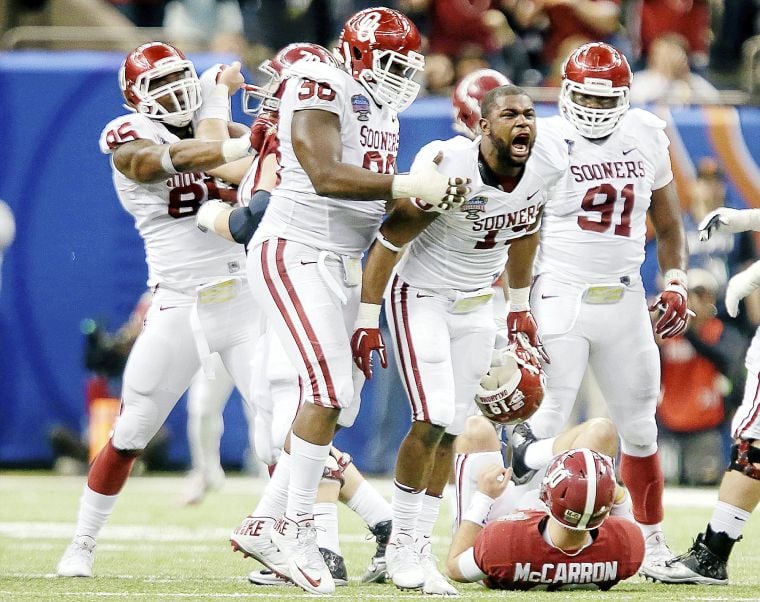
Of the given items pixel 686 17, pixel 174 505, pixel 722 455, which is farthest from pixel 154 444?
pixel 686 17

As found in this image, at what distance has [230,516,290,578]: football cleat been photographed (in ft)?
16.4

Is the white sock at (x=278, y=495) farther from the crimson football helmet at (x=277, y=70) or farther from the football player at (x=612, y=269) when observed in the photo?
the crimson football helmet at (x=277, y=70)

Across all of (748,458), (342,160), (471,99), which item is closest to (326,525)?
(342,160)

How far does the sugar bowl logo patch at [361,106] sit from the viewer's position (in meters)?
4.79

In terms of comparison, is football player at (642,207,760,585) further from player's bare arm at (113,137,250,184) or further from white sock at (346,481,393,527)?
player's bare arm at (113,137,250,184)

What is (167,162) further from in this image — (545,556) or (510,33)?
(510,33)

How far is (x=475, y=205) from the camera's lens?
484 centimetres

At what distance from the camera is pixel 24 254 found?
9820 mm

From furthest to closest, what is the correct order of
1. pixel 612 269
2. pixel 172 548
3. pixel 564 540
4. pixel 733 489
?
1. pixel 172 548
2. pixel 612 269
3. pixel 733 489
4. pixel 564 540

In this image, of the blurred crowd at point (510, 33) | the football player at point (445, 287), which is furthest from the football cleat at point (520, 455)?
the blurred crowd at point (510, 33)

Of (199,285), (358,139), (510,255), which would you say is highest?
(358,139)

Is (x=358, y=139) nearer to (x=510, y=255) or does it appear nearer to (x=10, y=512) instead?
(x=510, y=255)

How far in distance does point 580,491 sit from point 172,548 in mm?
2539

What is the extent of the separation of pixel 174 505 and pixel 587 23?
464 centimetres
